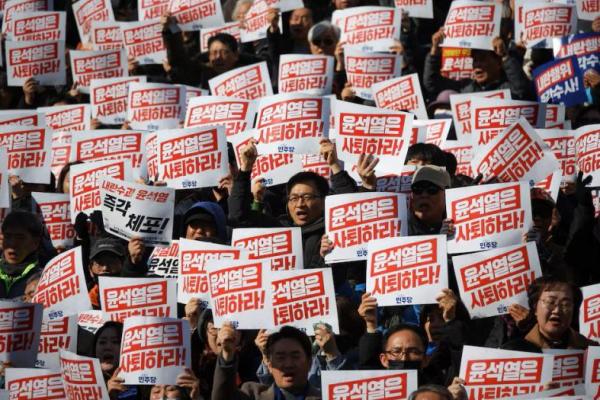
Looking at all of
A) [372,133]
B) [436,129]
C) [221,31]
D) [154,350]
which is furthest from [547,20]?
[154,350]

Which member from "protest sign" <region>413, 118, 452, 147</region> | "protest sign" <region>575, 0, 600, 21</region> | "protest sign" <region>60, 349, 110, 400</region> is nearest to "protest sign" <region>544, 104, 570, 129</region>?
"protest sign" <region>413, 118, 452, 147</region>

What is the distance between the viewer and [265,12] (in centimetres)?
1564

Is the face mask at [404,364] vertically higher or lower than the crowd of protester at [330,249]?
lower

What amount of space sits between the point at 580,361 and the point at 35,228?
14.6ft

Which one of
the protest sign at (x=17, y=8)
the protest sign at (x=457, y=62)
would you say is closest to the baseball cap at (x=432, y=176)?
the protest sign at (x=457, y=62)

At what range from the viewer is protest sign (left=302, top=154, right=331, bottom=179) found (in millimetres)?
12953

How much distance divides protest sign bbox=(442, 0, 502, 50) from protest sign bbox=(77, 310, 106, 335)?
440cm

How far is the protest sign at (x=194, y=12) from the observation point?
15.9 metres

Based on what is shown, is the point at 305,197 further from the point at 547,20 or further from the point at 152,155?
the point at 547,20

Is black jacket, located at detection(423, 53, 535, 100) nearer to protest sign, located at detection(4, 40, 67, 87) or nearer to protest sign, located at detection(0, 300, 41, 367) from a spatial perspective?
protest sign, located at detection(4, 40, 67, 87)

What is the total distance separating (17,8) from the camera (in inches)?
666

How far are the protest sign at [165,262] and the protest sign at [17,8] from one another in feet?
17.5

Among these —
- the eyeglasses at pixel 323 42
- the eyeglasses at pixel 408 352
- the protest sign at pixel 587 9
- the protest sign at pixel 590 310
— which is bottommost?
the eyeglasses at pixel 408 352

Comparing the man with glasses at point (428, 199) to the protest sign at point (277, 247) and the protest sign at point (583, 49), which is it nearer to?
the protest sign at point (277, 247)
